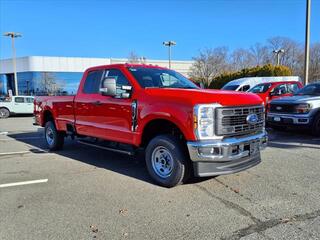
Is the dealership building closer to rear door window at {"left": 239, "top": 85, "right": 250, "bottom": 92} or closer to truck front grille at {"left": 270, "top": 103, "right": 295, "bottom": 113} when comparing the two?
rear door window at {"left": 239, "top": 85, "right": 250, "bottom": 92}

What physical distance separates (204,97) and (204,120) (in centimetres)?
36

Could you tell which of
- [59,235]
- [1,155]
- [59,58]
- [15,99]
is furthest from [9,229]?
[59,58]

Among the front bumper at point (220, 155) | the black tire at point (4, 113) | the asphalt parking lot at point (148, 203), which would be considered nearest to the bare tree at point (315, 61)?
the black tire at point (4, 113)

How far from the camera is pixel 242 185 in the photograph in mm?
5512

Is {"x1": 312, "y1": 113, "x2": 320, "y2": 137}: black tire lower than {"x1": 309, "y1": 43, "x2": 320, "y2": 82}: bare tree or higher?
lower

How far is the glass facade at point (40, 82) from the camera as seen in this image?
2222 inches

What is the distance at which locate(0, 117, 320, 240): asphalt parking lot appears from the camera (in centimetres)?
383

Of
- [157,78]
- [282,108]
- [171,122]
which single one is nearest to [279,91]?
[282,108]

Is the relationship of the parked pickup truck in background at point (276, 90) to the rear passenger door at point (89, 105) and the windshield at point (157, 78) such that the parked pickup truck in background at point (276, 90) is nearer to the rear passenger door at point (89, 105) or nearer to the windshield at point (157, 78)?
the windshield at point (157, 78)

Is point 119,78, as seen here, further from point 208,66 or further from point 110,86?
point 208,66

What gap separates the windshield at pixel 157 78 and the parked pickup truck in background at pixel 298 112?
4.94m

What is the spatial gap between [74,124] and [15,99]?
16.8 m

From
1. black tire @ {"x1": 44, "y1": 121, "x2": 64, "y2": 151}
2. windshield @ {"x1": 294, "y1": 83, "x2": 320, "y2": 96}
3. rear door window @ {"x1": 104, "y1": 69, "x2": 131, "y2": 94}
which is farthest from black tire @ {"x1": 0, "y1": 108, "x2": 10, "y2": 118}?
windshield @ {"x1": 294, "y1": 83, "x2": 320, "y2": 96}

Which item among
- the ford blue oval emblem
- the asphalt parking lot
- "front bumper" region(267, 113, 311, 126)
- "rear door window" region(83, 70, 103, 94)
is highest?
"rear door window" region(83, 70, 103, 94)
